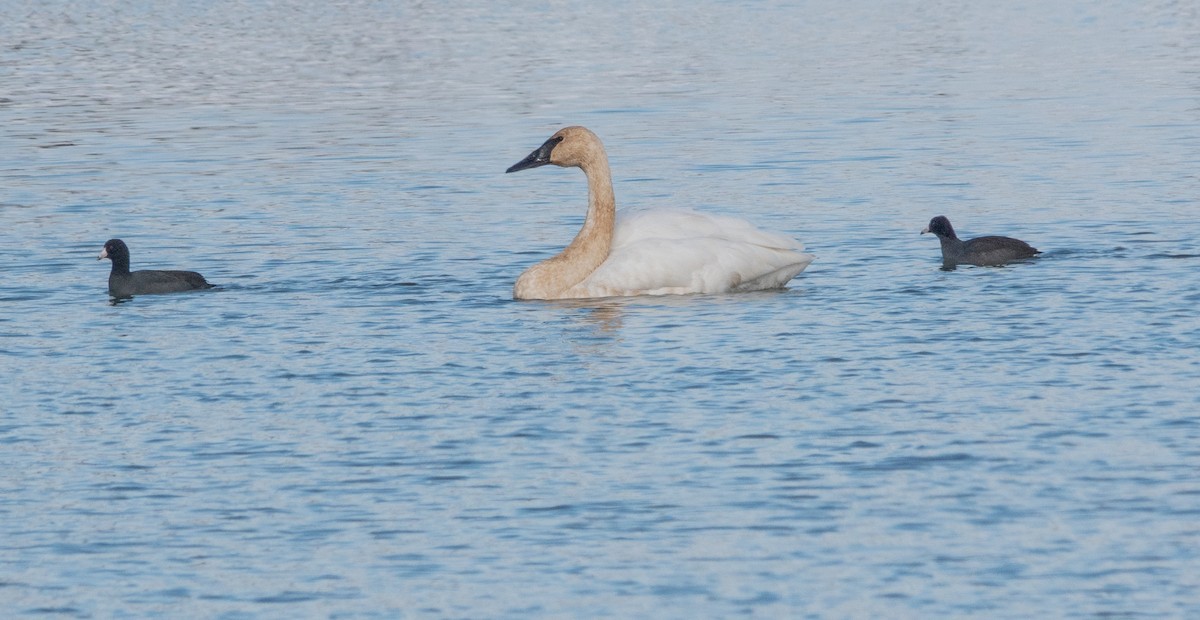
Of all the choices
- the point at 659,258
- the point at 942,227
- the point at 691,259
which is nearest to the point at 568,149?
the point at 659,258

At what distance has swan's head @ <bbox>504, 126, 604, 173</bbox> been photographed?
19.8 metres

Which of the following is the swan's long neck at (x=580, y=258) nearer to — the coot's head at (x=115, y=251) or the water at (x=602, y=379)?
the water at (x=602, y=379)

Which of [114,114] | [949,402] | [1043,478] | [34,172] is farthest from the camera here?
[114,114]

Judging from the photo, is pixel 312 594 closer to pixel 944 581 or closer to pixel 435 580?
pixel 435 580

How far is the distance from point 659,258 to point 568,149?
2.03 metres

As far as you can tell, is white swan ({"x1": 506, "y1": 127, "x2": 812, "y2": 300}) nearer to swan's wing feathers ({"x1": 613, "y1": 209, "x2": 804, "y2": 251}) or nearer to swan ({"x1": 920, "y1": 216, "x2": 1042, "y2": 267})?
swan's wing feathers ({"x1": 613, "y1": 209, "x2": 804, "y2": 251})

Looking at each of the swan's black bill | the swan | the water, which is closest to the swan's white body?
the water

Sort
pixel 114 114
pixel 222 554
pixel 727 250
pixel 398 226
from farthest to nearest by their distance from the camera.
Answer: pixel 114 114
pixel 398 226
pixel 727 250
pixel 222 554

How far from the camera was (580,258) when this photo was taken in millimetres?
18891

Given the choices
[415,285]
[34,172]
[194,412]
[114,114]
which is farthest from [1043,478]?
[114,114]

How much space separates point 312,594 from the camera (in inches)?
396

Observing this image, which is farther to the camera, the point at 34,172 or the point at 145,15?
the point at 145,15

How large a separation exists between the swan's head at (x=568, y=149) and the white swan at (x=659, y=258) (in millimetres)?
451

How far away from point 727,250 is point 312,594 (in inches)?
355
